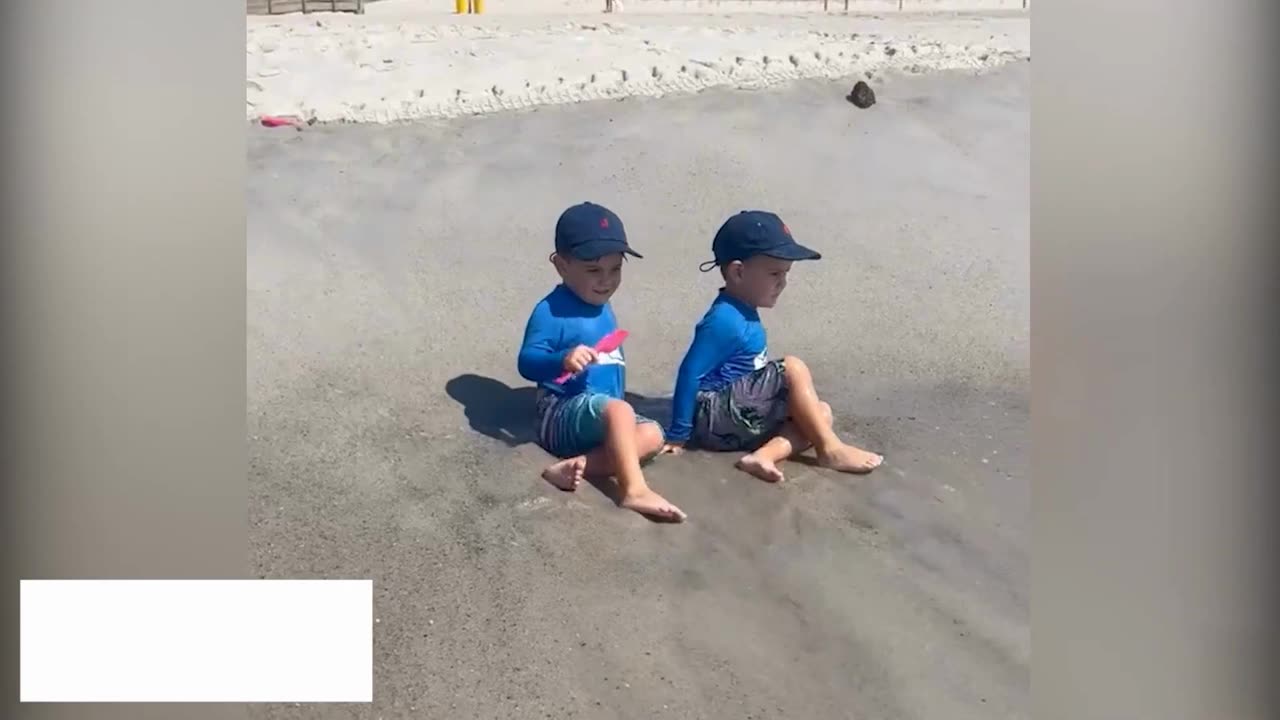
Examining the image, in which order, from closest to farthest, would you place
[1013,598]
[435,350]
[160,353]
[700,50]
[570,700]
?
[570,700], [160,353], [1013,598], [435,350], [700,50]

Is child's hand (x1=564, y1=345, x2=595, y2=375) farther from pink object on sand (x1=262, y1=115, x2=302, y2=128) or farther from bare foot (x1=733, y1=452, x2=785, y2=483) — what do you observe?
pink object on sand (x1=262, y1=115, x2=302, y2=128)

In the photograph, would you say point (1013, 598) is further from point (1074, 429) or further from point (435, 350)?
point (435, 350)

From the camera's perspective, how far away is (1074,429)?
2486mm

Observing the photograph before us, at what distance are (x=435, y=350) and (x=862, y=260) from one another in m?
1.28

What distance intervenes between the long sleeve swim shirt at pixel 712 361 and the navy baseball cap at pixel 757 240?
132 millimetres

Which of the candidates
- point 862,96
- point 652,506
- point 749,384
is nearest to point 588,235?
point 749,384

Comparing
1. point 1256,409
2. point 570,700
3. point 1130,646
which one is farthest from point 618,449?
point 1256,409

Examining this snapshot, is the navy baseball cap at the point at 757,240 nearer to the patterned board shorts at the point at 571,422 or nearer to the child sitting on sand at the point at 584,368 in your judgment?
the child sitting on sand at the point at 584,368

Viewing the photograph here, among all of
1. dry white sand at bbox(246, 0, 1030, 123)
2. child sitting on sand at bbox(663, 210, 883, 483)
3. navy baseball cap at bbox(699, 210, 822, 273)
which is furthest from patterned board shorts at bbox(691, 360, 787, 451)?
dry white sand at bbox(246, 0, 1030, 123)

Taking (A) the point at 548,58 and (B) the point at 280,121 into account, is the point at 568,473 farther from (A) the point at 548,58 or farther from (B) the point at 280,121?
(A) the point at 548,58

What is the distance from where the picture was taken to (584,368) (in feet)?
8.73

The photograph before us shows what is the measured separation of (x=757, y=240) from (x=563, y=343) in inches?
20.0

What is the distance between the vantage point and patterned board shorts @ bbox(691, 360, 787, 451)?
280 centimetres

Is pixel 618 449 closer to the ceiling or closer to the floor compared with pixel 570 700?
closer to the ceiling
